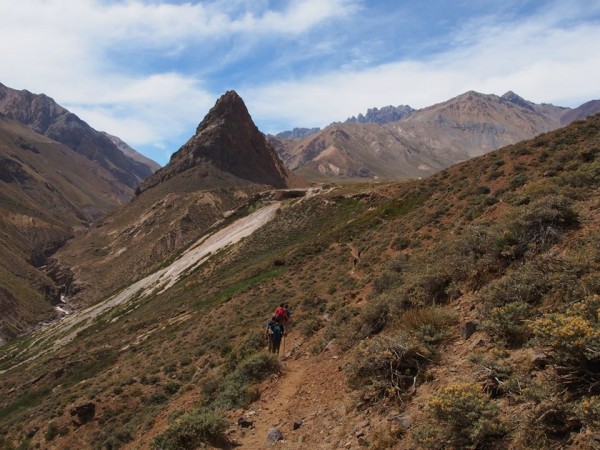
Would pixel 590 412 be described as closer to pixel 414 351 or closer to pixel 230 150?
pixel 414 351

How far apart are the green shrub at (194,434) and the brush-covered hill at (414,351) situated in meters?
0.03

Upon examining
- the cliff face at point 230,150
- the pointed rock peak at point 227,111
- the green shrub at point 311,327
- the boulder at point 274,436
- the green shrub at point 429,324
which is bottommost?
the boulder at point 274,436

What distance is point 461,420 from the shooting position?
5426 mm

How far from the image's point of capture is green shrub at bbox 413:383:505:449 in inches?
204

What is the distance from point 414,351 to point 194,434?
4.94m

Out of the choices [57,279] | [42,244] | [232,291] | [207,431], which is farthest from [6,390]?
[42,244]

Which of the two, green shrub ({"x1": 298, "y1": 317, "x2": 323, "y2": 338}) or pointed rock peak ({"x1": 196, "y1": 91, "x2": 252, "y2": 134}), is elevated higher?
pointed rock peak ({"x1": 196, "y1": 91, "x2": 252, "y2": 134})

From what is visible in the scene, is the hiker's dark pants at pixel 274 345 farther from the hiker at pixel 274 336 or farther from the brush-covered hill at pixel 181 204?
the brush-covered hill at pixel 181 204

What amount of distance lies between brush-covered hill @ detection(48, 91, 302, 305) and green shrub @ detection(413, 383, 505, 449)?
6685 centimetres

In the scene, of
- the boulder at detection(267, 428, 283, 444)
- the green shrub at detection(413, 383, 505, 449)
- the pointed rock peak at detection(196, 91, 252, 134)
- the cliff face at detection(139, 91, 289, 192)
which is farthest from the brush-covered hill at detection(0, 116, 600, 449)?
the pointed rock peak at detection(196, 91, 252, 134)

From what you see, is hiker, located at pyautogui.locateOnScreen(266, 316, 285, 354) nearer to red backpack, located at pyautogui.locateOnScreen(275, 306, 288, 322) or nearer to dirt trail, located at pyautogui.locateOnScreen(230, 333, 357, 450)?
red backpack, located at pyautogui.locateOnScreen(275, 306, 288, 322)

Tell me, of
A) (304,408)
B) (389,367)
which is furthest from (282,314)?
(389,367)

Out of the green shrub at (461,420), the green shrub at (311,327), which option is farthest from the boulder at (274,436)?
the green shrub at (311,327)

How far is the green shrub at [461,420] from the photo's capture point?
5.18m
